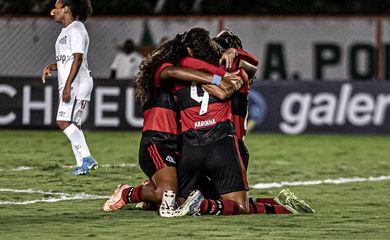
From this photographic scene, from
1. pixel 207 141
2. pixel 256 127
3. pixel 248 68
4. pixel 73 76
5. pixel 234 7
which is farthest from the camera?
pixel 234 7

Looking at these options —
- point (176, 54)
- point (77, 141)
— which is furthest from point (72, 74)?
point (176, 54)

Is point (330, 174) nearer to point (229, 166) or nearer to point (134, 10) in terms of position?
point (229, 166)

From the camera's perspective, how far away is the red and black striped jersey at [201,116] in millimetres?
11578

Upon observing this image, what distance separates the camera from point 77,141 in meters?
15.3

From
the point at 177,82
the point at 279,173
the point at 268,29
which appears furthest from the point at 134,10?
the point at 177,82

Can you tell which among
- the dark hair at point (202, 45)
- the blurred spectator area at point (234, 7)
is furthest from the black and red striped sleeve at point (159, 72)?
the blurred spectator area at point (234, 7)

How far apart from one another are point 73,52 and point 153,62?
373 cm

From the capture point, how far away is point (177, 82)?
11.7 metres

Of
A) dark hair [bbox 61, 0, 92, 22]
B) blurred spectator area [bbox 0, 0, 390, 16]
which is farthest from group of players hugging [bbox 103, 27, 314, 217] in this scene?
blurred spectator area [bbox 0, 0, 390, 16]

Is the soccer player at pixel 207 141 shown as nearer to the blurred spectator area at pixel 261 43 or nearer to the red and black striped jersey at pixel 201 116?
the red and black striped jersey at pixel 201 116

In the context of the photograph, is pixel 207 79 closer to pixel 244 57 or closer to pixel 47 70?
pixel 244 57

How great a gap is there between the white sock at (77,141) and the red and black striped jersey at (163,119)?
3.51m

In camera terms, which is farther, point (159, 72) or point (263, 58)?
point (263, 58)

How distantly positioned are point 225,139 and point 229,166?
0.25 metres
